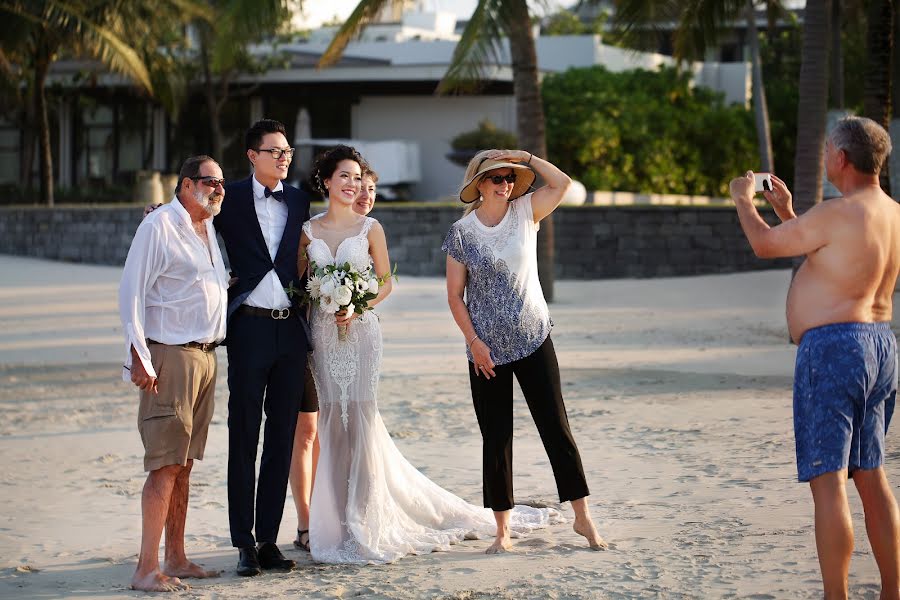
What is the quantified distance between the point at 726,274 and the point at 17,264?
12.5 m

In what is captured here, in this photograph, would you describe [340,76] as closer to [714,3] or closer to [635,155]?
[635,155]

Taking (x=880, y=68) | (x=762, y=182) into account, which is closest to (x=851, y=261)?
(x=762, y=182)

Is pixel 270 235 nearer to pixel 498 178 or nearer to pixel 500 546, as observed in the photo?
pixel 498 178

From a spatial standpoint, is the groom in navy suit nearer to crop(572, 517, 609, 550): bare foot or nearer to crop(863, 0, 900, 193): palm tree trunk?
crop(572, 517, 609, 550): bare foot

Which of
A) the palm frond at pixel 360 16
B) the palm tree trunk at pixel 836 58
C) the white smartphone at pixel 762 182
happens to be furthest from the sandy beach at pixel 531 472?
the palm tree trunk at pixel 836 58

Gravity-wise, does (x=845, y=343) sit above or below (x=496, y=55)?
below

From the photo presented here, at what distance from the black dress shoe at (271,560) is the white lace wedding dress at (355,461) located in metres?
0.25

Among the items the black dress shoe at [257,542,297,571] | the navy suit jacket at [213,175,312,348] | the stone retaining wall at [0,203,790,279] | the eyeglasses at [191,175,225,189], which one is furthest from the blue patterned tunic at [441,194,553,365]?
the stone retaining wall at [0,203,790,279]

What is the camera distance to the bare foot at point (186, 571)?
599 cm

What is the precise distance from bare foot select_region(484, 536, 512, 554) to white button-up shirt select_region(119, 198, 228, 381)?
5.35 feet

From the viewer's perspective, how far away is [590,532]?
6.36 metres

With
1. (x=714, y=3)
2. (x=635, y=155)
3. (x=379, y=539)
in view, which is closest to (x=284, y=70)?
(x=635, y=155)

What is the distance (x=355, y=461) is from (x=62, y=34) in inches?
887

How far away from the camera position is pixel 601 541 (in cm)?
638
